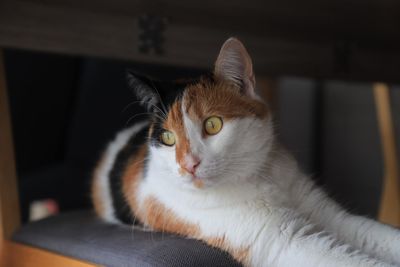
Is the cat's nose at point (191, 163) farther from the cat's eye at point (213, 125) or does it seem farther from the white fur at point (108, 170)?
the white fur at point (108, 170)

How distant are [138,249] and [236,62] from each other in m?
0.45

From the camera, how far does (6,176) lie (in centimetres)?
122

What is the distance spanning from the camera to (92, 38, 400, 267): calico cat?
3.18ft

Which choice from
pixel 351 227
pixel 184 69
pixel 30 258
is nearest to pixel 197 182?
pixel 351 227

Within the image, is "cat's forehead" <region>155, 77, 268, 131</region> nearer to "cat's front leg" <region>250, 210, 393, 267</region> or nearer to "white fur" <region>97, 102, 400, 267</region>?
"white fur" <region>97, 102, 400, 267</region>

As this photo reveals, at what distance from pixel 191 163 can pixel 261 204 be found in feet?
0.65

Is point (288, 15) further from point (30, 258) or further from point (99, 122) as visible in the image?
point (30, 258)

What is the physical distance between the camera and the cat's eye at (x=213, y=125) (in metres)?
1.01

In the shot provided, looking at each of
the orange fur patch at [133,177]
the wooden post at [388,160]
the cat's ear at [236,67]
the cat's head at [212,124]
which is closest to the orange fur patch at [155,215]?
the orange fur patch at [133,177]

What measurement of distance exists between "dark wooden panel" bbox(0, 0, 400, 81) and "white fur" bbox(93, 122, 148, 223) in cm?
27

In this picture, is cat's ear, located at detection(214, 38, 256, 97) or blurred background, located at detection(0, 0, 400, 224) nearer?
cat's ear, located at detection(214, 38, 256, 97)

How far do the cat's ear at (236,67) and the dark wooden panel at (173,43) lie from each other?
34cm

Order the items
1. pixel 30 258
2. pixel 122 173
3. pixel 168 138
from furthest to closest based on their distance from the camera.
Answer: pixel 122 173
pixel 30 258
pixel 168 138


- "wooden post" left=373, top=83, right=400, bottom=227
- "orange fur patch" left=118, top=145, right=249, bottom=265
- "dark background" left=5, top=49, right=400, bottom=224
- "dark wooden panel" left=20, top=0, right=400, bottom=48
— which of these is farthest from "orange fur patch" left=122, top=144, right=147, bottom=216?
"wooden post" left=373, top=83, right=400, bottom=227
